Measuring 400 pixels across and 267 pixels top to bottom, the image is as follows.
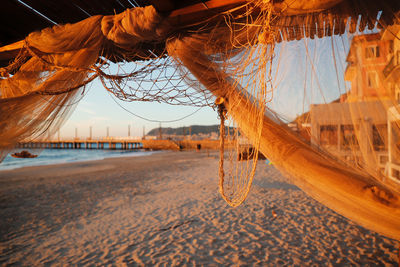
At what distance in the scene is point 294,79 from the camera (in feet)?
5.06

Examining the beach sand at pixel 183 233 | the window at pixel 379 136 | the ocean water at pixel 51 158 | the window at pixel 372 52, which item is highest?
the window at pixel 372 52

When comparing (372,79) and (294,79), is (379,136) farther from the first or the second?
(294,79)

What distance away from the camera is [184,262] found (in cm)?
246

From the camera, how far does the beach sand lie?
2.55 m

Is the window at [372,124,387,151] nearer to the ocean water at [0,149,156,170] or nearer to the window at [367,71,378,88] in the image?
the window at [367,71,378,88]

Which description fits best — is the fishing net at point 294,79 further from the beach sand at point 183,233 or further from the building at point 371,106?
the beach sand at point 183,233

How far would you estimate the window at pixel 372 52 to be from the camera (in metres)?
1.29


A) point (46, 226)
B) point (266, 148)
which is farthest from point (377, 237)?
point (46, 226)

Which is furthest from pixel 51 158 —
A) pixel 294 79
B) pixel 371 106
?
pixel 371 106

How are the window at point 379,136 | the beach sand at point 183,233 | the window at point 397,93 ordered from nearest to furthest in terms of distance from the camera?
the window at point 397,93 < the window at point 379,136 < the beach sand at point 183,233

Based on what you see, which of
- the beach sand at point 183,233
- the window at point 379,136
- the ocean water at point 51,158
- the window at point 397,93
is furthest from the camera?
the ocean water at point 51,158

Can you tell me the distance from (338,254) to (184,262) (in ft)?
6.22

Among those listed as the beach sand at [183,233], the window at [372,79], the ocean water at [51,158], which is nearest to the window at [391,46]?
the window at [372,79]

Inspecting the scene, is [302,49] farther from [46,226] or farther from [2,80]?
[46,226]
